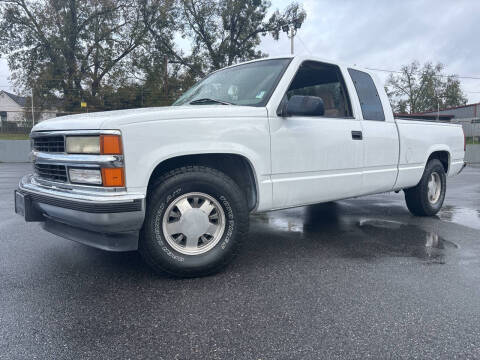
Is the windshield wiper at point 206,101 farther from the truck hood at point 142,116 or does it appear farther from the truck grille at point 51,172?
the truck grille at point 51,172

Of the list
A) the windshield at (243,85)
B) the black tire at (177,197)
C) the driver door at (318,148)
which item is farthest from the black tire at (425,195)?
the black tire at (177,197)

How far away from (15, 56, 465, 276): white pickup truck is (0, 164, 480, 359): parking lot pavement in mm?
381

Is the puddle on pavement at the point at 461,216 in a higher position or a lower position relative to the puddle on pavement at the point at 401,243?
lower

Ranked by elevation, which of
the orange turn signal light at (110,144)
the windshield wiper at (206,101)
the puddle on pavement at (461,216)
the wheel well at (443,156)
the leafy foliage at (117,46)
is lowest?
the puddle on pavement at (461,216)

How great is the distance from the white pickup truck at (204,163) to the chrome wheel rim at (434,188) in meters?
1.71

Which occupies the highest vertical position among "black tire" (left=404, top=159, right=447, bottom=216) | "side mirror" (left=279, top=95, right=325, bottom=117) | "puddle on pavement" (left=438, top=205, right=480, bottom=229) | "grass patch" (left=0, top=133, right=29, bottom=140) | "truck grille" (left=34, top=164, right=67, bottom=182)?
"grass patch" (left=0, top=133, right=29, bottom=140)

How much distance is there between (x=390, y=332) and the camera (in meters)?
2.32

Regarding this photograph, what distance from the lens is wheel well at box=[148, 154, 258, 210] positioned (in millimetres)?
3193

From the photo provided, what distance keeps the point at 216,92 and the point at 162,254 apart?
1.88m

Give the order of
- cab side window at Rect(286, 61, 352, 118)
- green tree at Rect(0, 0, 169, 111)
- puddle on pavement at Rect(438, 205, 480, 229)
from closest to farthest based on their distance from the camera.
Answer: cab side window at Rect(286, 61, 352, 118)
puddle on pavement at Rect(438, 205, 480, 229)
green tree at Rect(0, 0, 169, 111)

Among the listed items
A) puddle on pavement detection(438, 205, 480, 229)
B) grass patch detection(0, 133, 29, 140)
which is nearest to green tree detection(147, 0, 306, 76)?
grass patch detection(0, 133, 29, 140)

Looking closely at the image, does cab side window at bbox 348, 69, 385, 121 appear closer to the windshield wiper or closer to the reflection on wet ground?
the reflection on wet ground

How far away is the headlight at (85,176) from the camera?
109 inches

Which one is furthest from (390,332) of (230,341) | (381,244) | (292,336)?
(381,244)
